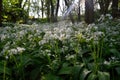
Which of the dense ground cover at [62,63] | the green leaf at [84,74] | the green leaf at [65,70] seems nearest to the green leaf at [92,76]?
the dense ground cover at [62,63]

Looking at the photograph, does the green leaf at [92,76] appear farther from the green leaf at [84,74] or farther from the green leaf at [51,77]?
the green leaf at [51,77]

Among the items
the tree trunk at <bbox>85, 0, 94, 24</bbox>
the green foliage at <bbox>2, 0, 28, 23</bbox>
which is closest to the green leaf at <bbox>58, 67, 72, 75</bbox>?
the tree trunk at <bbox>85, 0, 94, 24</bbox>

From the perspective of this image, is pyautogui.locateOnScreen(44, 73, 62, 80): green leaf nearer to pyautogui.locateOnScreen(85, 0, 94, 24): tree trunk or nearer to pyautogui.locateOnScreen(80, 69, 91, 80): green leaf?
pyautogui.locateOnScreen(80, 69, 91, 80): green leaf

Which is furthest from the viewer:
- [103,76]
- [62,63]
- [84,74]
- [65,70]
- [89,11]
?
[89,11]

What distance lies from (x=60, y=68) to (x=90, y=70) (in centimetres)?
54

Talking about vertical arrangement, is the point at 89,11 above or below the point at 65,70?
above

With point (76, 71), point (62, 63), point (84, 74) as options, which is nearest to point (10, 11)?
point (62, 63)

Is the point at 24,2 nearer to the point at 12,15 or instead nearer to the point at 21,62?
the point at 12,15

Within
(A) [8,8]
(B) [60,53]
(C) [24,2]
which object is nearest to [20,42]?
(B) [60,53]

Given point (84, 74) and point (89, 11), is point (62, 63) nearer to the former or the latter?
point (84, 74)

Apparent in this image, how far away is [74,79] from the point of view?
13.0ft

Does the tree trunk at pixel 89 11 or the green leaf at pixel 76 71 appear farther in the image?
the tree trunk at pixel 89 11

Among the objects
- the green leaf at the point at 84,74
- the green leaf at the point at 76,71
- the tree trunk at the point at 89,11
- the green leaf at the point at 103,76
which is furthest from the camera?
the tree trunk at the point at 89,11

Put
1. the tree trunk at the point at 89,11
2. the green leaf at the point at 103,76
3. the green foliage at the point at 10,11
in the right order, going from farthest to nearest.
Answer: the green foliage at the point at 10,11
the tree trunk at the point at 89,11
the green leaf at the point at 103,76
